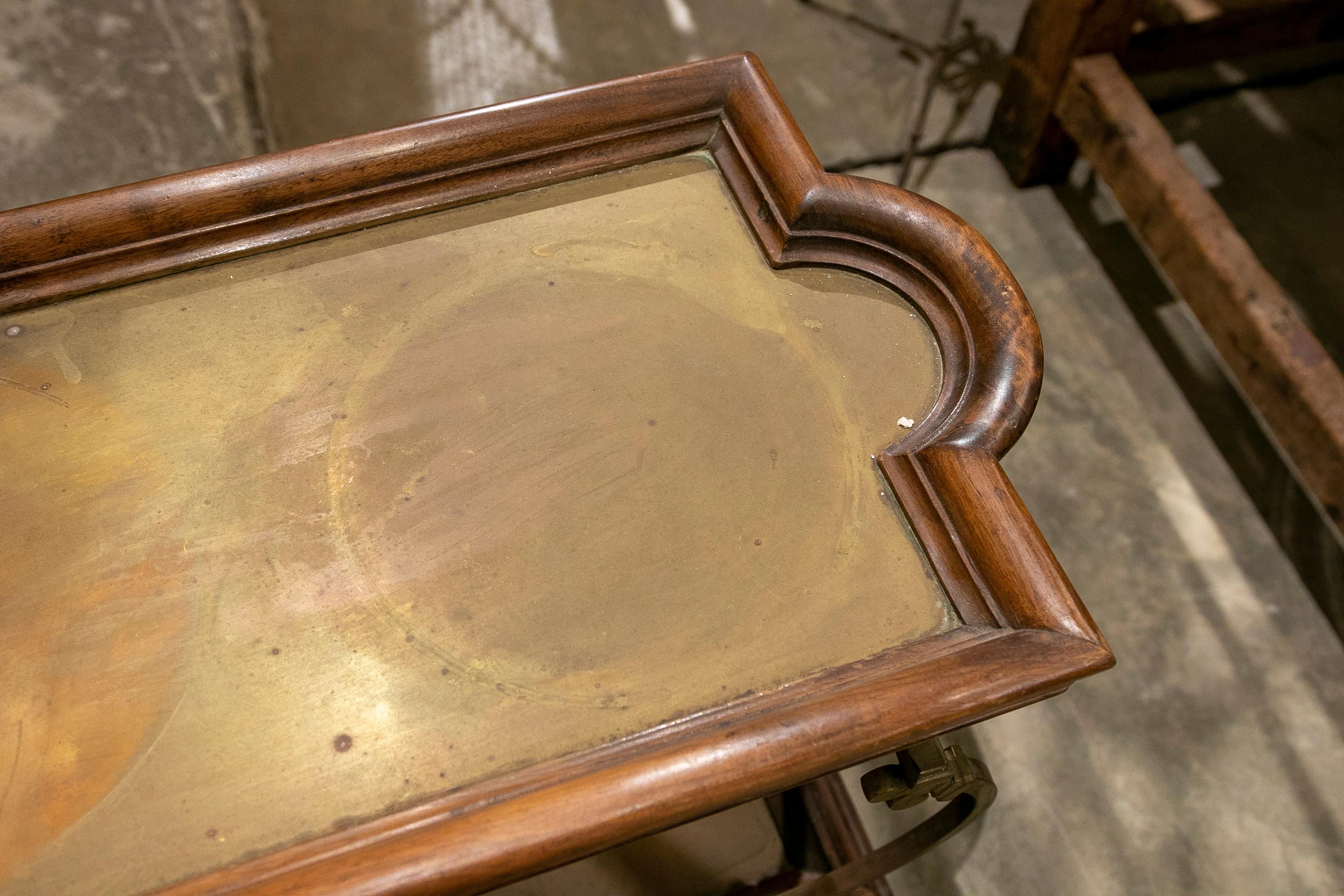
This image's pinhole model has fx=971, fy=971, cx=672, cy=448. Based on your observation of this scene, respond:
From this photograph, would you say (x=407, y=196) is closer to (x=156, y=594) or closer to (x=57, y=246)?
(x=57, y=246)

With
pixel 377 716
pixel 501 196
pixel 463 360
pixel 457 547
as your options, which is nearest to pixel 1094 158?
pixel 501 196

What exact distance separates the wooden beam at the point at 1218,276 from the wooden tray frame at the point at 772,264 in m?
1.16

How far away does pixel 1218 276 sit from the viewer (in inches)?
78.7

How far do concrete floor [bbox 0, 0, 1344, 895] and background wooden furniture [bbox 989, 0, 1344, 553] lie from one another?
20 cm

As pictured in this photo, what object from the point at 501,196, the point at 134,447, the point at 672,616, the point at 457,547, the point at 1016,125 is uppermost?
the point at 1016,125

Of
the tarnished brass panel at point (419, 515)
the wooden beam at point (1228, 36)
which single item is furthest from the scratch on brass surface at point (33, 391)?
the wooden beam at point (1228, 36)

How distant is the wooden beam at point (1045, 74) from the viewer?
2.18 m

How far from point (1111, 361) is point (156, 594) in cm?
206

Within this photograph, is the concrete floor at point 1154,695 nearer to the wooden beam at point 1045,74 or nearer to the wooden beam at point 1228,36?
Answer: the wooden beam at point 1045,74

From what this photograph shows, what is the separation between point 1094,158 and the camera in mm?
2268

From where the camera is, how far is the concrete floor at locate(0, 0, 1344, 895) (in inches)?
70.6

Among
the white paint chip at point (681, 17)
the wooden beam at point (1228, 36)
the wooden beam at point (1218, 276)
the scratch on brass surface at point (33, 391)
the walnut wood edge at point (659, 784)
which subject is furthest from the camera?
the white paint chip at point (681, 17)

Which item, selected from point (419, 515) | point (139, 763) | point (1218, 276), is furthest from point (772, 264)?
point (1218, 276)

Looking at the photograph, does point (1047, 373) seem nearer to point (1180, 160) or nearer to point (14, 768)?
point (1180, 160)
